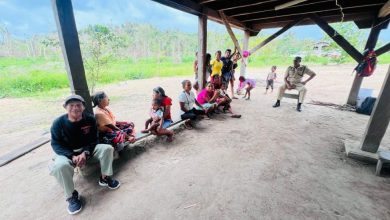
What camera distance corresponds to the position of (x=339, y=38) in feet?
15.4

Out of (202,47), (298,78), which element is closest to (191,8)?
(202,47)

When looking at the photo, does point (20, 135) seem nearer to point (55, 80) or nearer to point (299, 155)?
point (299, 155)

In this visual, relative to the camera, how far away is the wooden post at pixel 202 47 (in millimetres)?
4176

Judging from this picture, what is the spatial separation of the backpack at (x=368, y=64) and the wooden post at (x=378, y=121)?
2.94 metres

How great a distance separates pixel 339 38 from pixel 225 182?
16.9ft

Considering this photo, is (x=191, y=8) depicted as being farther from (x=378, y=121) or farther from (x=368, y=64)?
(x=368, y=64)

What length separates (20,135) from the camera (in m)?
4.29

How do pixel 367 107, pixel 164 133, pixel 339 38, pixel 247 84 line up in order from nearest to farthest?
pixel 164 133, pixel 367 107, pixel 339 38, pixel 247 84

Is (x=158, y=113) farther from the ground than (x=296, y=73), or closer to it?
closer to it

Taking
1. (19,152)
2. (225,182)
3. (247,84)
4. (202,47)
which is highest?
(202,47)

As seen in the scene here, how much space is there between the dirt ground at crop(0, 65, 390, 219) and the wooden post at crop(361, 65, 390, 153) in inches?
13.4

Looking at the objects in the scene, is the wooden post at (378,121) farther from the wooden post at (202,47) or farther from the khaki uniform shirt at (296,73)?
the wooden post at (202,47)

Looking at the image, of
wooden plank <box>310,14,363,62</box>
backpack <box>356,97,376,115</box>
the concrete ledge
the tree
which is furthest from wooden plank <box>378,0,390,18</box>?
the tree

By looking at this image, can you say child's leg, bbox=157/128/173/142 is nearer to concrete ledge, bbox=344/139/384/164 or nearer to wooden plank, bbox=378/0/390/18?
concrete ledge, bbox=344/139/384/164
